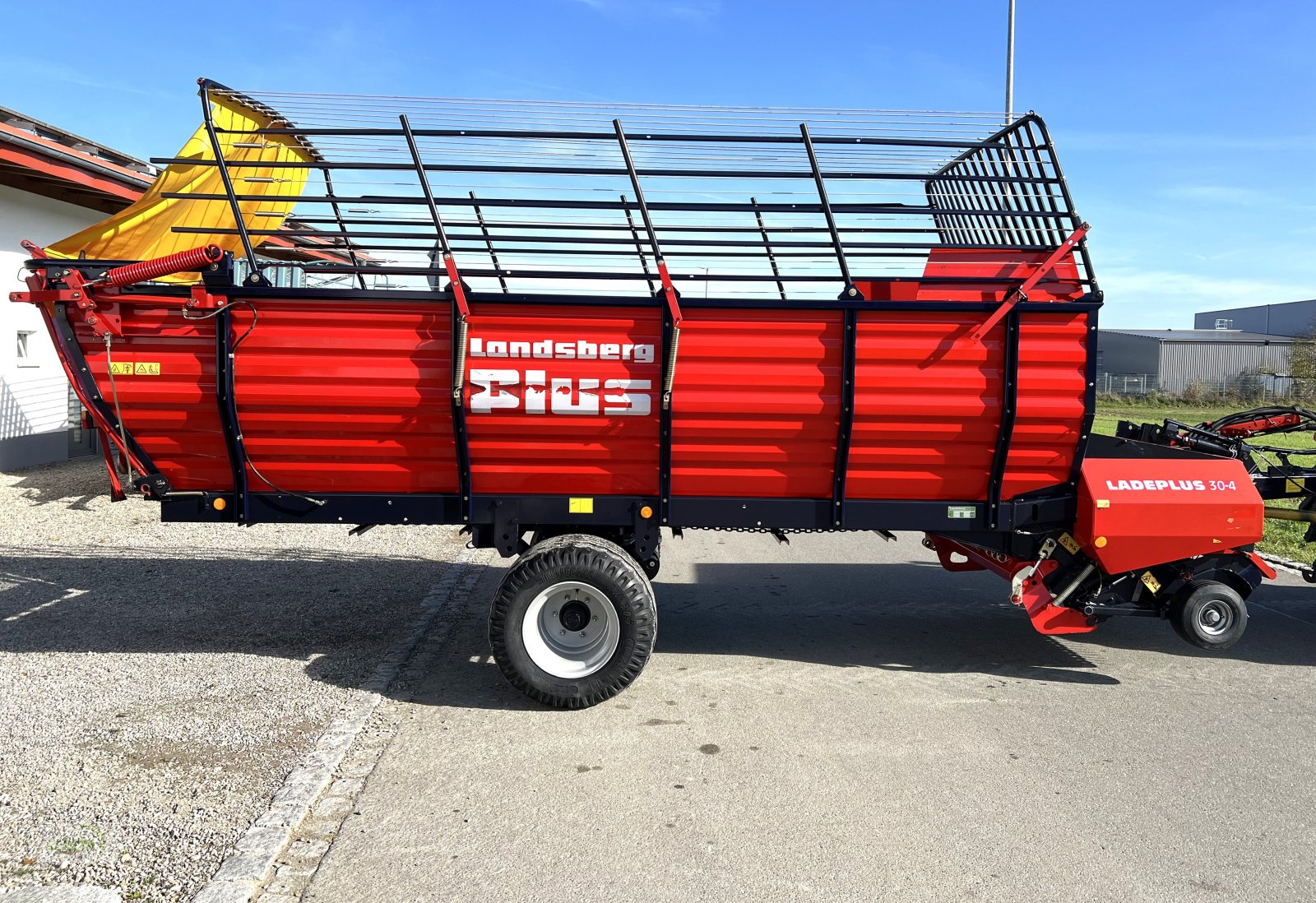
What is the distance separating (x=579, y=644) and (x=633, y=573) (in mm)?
525

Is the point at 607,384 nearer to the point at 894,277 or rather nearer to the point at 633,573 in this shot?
the point at 633,573

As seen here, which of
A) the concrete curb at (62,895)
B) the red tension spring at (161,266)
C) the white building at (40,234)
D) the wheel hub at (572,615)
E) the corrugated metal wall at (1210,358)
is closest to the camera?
the concrete curb at (62,895)

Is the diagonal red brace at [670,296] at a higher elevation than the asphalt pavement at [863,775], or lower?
higher

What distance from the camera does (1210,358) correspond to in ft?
184

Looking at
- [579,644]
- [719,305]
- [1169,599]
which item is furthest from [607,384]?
[1169,599]

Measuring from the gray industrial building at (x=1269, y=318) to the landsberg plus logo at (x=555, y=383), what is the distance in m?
73.3

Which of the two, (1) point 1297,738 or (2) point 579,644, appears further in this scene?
(2) point 579,644

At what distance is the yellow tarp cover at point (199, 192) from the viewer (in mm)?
5387

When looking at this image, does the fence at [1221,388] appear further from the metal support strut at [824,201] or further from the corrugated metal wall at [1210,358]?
the metal support strut at [824,201]

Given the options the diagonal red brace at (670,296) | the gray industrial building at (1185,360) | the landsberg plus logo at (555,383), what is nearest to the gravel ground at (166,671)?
the landsberg plus logo at (555,383)

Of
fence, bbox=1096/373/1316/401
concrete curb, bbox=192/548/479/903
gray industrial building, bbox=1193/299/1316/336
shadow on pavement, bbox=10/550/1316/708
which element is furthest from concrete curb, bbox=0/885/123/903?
gray industrial building, bbox=1193/299/1316/336

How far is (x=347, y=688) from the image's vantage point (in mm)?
5062

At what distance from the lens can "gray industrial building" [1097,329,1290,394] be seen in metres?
52.0

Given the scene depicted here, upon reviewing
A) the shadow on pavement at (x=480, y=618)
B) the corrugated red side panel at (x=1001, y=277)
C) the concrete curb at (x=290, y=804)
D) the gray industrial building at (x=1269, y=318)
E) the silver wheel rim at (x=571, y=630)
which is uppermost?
the gray industrial building at (x=1269, y=318)
